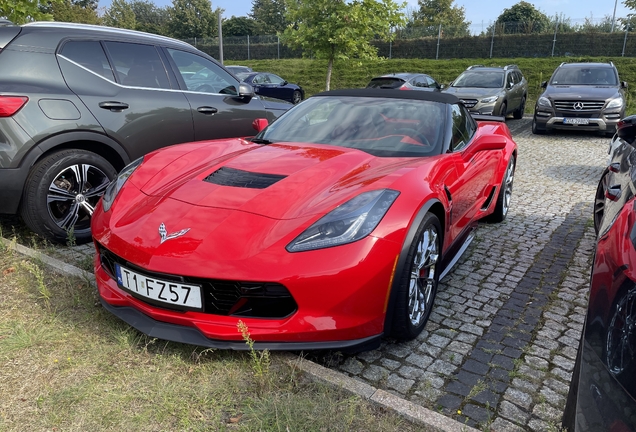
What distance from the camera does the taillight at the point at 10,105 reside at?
3730 mm

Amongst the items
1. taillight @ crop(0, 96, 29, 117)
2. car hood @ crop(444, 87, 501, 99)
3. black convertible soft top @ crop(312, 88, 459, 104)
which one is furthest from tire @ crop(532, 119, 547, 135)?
taillight @ crop(0, 96, 29, 117)

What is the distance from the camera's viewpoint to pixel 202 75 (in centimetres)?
540

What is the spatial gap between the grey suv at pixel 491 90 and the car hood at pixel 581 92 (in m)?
1.20

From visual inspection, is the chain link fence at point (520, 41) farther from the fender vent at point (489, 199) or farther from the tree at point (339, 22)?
the fender vent at point (489, 199)

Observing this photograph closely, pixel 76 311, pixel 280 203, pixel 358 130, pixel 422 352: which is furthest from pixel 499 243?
pixel 76 311

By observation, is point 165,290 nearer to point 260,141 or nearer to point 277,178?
point 277,178

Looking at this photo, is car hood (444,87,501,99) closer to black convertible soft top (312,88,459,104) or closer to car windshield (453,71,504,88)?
car windshield (453,71,504,88)

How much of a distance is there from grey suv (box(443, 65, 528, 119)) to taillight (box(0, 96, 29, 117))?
32.9 ft

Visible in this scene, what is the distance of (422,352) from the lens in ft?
9.39

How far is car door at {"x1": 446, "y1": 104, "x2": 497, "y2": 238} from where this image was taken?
3533 mm

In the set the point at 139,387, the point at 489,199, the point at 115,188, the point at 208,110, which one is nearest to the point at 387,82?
the point at 208,110

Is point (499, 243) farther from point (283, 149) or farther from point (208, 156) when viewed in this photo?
point (208, 156)

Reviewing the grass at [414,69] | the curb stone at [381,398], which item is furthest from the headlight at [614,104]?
the curb stone at [381,398]

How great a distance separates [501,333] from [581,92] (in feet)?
34.4
